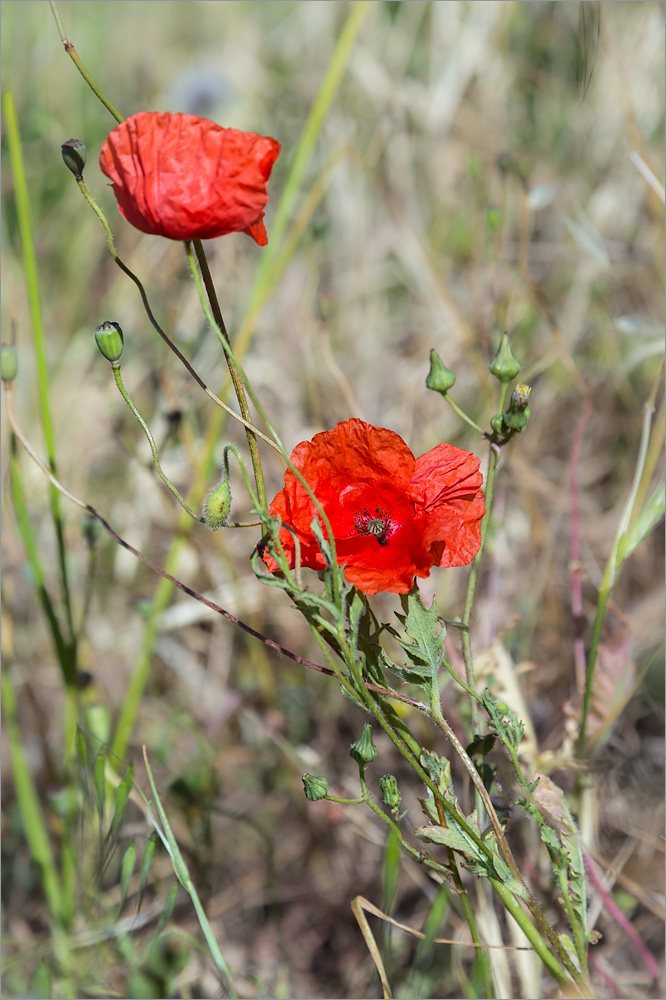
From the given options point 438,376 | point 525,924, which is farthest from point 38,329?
point 525,924

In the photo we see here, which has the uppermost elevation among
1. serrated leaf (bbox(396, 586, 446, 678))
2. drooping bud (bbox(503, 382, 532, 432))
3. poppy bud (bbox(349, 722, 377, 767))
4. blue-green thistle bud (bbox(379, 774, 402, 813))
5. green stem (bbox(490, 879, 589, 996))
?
drooping bud (bbox(503, 382, 532, 432))

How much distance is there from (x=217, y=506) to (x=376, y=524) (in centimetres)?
12

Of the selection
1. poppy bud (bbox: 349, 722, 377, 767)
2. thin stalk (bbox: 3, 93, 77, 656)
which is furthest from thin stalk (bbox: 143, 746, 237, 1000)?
thin stalk (bbox: 3, 93, 77, 656)

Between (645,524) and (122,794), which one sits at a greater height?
(645,524)

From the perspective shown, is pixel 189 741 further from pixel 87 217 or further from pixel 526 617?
pixel 87 217

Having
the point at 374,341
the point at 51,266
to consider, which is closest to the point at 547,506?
the point at 374,341

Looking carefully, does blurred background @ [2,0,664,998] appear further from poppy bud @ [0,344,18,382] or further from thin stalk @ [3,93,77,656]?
poppy bud @ [0,344,18,382]

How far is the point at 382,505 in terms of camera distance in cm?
67

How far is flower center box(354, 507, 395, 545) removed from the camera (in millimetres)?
655

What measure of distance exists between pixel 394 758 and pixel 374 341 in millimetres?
755

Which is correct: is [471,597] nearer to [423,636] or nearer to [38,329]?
[423,636]

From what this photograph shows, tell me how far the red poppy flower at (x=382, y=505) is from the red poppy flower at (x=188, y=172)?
162 mm

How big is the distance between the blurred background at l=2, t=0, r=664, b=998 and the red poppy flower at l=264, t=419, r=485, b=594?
0.31 m

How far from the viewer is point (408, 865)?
1.07 m
